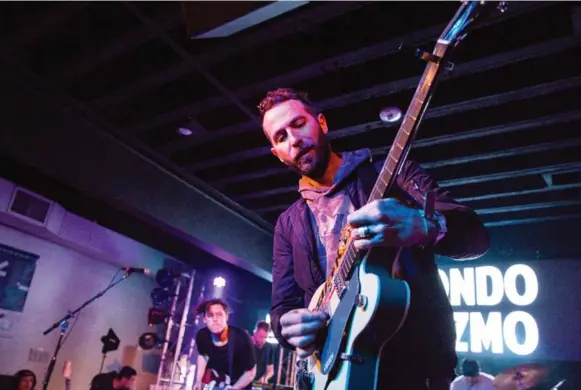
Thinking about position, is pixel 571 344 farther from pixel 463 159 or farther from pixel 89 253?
pixel 89 253

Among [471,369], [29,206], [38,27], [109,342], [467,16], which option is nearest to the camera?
[467,16]

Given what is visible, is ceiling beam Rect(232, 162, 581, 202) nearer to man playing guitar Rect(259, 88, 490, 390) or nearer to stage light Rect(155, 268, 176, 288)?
stage light Rect(155, 268, 176, 288)

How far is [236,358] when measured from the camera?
626 centimetres

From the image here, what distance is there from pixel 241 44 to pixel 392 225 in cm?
337

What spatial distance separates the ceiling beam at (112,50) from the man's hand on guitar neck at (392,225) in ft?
10.9

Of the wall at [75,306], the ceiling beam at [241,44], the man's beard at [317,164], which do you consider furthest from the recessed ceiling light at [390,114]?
the wall at [75,306]

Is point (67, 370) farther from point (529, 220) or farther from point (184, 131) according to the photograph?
point (529, 220)

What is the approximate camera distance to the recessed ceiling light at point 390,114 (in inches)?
198

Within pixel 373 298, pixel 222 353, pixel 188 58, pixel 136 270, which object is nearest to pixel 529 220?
pixel 222 353

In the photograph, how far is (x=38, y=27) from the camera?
4.13 metres

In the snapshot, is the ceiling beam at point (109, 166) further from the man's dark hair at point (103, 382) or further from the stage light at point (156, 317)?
the man's dark hair at point (103, 382)

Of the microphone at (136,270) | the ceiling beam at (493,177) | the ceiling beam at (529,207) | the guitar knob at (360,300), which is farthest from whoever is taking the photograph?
the microphone at (136,270)

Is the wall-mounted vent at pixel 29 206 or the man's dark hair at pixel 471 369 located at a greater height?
the wall-mounted vent at pixel 29 206

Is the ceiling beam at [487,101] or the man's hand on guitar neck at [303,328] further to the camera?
the ceiling beam at [487,101]
